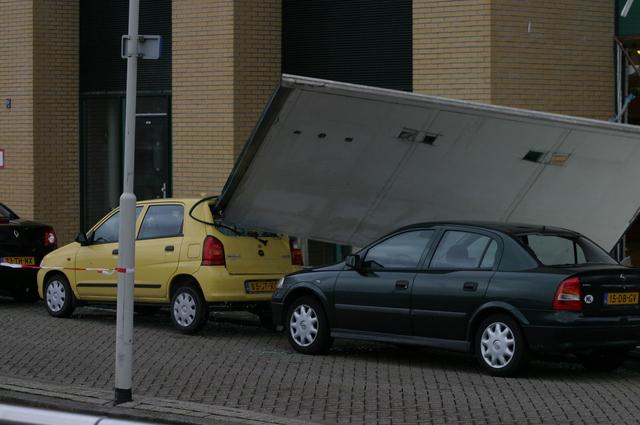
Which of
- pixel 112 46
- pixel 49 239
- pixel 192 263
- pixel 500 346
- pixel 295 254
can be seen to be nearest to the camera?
pixel 500 346

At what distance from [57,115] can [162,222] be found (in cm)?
813

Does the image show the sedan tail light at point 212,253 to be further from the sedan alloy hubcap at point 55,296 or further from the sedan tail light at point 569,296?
the sedan tail light at point 569,296

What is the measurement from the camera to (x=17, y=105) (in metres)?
20.3

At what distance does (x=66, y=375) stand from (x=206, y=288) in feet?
9.03

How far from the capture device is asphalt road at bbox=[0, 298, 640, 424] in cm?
830

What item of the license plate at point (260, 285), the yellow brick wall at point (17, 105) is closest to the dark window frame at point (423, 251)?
the license plate at point (260, 285)

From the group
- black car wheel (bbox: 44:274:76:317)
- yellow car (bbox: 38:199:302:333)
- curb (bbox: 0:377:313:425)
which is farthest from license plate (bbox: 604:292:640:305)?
black car wheel (bbox: 44:274:76:317)

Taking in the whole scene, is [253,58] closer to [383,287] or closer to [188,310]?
[188,310]

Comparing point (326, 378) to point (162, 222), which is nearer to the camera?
point (326, 378)

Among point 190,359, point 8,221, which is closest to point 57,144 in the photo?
point 8,221

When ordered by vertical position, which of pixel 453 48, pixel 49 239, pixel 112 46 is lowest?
pixel 49 239

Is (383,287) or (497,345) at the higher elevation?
(383,287)

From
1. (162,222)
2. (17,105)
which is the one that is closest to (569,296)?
(162,222)

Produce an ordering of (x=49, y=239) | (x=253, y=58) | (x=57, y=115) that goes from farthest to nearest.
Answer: (x=57, y=115), (x=253, y=58), (x=49, y=239)
